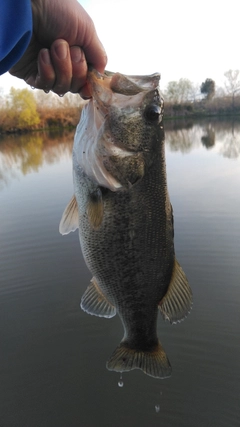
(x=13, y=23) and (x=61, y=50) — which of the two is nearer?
(x=13, y=23)

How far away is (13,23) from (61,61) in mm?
362

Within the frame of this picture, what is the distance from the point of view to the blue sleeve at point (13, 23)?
1.54 meters

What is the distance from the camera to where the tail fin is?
7.31ft

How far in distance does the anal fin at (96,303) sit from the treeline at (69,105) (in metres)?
26.8

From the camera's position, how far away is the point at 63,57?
73.2 inches

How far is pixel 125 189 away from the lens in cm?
200

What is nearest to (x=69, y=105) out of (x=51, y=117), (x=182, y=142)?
(x=51, y=117)

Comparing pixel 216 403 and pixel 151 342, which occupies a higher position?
pixel 151 342

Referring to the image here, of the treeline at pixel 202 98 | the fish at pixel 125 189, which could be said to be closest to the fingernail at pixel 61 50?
the fish at pixel 125 189

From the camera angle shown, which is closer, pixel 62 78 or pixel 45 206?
pixel 62 78

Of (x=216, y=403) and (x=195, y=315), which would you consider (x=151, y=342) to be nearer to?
(x=216, y=403)

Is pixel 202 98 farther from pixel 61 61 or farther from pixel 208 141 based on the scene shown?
pixel 61 61

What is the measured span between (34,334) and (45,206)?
6.51 m

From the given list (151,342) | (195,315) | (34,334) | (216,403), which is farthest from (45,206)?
(151,342)
